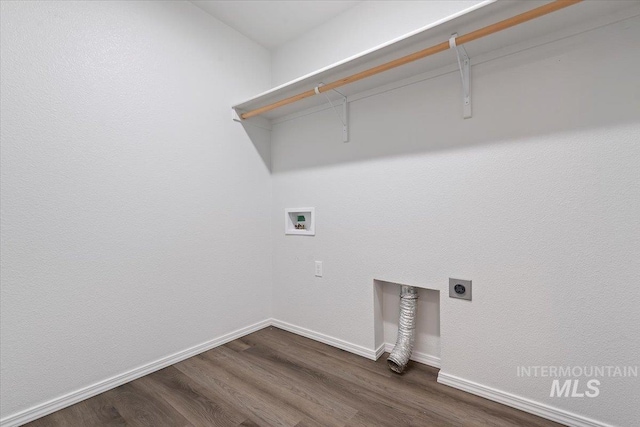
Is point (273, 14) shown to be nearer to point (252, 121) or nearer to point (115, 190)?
point (252, 121)

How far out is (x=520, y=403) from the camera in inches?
54.5

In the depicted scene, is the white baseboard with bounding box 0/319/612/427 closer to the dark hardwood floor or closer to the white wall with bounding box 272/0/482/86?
the dark hardwood floor

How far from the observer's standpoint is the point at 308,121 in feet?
7.50

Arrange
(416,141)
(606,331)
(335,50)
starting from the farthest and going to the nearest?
(335,50)
(416,141)
(606,331)

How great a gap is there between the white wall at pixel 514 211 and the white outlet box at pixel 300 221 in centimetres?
25

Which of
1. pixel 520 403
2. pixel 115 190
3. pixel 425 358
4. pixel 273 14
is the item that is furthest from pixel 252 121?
pixel 520 403

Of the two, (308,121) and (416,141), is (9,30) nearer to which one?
(308,121)

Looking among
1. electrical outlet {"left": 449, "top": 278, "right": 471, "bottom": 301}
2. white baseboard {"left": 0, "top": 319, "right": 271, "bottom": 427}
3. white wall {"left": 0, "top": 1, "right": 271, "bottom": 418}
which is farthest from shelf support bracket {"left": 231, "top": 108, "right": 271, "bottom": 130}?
electrical outlet {"left": 449, "top": 278, "right": 471, "bottom": 301}

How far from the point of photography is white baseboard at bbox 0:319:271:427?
132cm

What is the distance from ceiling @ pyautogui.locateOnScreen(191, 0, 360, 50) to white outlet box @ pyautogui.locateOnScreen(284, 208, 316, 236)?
4.99 ft

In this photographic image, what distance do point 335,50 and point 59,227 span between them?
2.14 metres

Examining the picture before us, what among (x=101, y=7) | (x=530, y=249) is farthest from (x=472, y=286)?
(x=101, y=7)

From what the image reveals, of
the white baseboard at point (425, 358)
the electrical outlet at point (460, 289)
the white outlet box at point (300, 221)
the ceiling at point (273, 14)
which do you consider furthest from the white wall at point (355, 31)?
the white baseboard at point (425, 358)

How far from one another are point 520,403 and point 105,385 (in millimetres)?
2280
